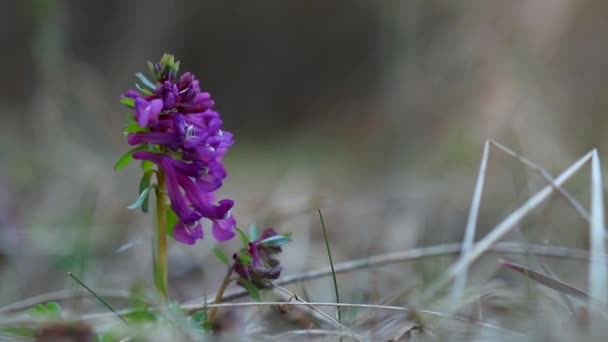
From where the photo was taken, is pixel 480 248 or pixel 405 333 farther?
pixel 480 248

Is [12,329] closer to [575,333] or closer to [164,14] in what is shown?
[575,333]

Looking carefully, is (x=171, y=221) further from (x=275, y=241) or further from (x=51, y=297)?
(x=51, y=297)

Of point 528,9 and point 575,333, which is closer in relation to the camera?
point 575,333

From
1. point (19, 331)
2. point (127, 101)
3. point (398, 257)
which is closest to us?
point (19, 331)

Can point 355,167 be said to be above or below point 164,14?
below

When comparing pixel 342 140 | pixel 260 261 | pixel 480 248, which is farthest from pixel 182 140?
pixel 342 140

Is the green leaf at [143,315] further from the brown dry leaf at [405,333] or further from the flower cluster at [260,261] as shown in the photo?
the brown dry leaf at [405,333]

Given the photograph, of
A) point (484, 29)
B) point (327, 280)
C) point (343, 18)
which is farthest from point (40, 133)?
point (343, 18)

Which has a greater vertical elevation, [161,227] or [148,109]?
[148,109]
